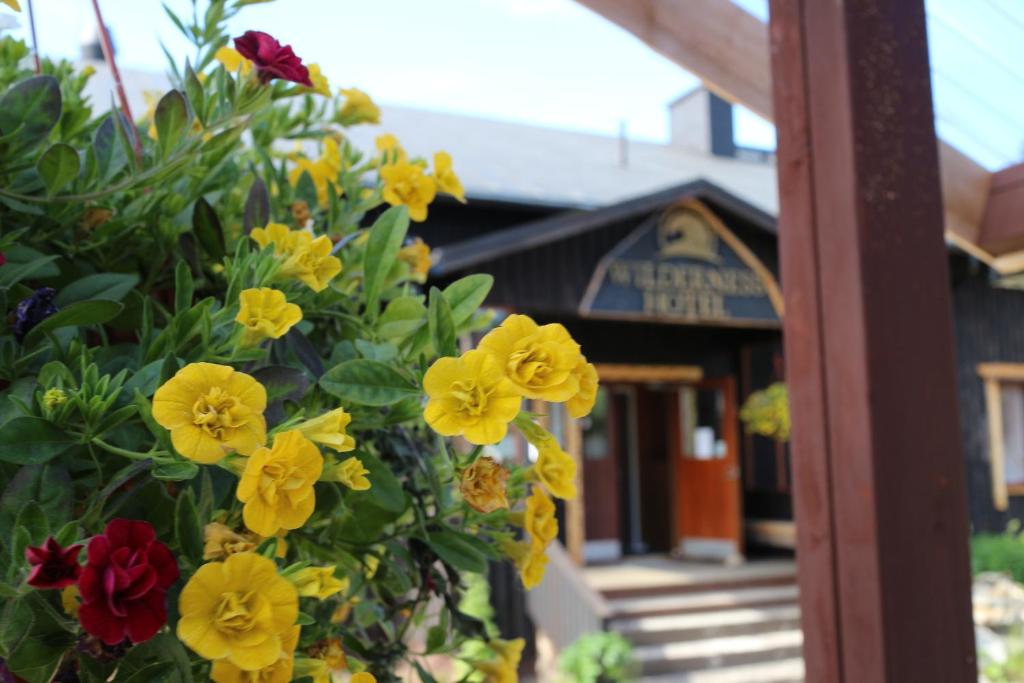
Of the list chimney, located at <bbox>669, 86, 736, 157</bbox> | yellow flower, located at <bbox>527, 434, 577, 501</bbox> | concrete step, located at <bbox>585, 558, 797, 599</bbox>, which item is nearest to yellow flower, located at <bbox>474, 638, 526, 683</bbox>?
yellow flower, located at <bbox>527, 434, 577, 501</bbox>

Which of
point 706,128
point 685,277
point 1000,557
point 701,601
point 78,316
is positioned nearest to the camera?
point 78,316

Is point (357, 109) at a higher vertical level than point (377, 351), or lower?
higher

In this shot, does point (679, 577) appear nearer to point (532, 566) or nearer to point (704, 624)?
point (704, 624)

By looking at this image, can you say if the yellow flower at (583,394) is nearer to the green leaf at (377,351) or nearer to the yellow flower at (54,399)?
the green leaf at (377,351)

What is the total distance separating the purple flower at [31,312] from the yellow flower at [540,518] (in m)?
0.42

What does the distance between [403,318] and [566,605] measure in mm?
6719

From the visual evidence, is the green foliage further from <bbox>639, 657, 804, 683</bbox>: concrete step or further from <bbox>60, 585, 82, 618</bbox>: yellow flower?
<bbox>60, 585, 82, 618</bbox>: yellow flower

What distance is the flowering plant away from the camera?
53cm

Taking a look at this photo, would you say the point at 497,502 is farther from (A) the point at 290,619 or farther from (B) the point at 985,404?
(B) the point at 985,404

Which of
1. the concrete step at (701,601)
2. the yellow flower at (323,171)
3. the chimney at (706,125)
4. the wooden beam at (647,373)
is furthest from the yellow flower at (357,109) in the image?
the chimney at (706,125)

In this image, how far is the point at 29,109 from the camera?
0.77 m

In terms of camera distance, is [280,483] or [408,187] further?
[408,187]

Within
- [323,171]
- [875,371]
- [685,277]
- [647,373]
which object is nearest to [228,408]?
[323,171]

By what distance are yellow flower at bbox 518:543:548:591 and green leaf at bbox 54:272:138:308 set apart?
16.7 inches
